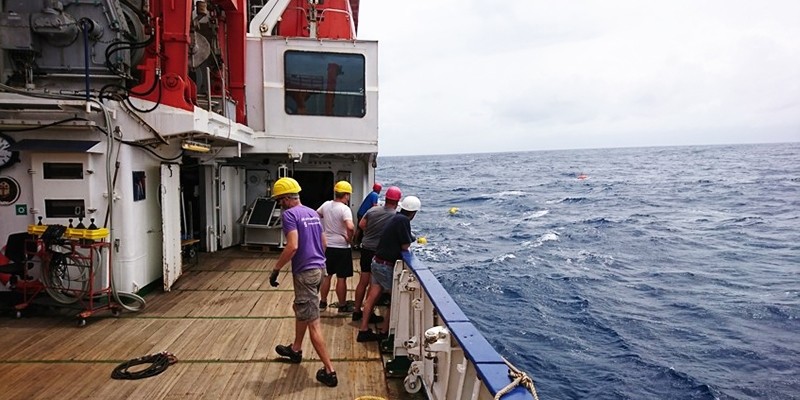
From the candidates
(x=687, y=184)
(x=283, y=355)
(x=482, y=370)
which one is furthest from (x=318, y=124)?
(x=687, y=184)

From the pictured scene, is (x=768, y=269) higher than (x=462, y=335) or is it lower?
lower

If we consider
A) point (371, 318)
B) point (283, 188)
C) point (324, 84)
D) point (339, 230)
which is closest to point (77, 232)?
point (339, 230)

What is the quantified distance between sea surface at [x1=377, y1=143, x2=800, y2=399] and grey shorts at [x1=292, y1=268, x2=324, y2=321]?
4851 mm

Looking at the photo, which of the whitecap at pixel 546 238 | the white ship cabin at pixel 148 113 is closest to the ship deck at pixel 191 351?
the white ship cabin at pixel 148 113

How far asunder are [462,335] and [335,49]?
24.6 feet

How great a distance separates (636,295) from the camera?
1259 centimetres

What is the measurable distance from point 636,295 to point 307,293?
1075cm

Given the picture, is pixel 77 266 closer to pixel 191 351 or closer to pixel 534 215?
pixel 191 351

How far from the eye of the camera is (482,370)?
7.80 ft

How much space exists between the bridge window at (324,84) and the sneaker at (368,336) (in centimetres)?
543

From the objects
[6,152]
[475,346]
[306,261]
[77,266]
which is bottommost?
[77,266]

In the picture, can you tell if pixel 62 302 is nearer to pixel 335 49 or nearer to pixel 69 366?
pixel 69 366

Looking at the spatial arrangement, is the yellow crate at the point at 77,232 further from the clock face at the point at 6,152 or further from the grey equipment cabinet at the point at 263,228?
the grey equipment cabinet at the point at 263,228

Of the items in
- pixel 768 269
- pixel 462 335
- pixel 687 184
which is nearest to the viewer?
pixel 462 335
